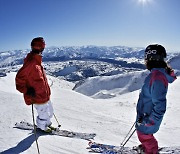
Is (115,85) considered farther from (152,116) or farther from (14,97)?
(152,116)

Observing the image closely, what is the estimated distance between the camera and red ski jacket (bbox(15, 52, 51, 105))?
22.3ft

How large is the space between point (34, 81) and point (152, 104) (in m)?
3.70

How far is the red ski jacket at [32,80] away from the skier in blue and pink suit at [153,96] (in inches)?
126

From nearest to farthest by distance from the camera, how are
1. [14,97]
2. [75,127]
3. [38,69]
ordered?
[38,69], [75,127], [14,97]

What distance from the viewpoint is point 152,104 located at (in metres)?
4.97

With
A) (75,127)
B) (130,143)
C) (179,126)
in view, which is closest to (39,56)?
(75,127)

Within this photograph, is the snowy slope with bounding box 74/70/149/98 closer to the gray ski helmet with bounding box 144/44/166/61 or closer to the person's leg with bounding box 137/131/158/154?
the person's leg with bounding box 137/131/158/154

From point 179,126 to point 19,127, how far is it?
25.2 feet

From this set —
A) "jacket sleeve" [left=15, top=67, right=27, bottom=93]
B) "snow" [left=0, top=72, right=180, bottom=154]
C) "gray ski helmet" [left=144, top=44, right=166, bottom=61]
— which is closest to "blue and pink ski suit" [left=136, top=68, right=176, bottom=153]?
"gray ski helmet" [left=144, top=44, right=166, bottom=61]

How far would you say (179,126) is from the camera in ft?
37.1

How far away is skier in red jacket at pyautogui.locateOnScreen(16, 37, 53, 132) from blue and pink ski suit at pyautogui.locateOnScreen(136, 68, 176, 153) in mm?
3223

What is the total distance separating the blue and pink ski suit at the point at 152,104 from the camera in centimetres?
460

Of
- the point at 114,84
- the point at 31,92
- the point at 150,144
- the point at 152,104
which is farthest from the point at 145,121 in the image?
the point at 114,84

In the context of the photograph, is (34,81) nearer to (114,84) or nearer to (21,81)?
(21,81)
